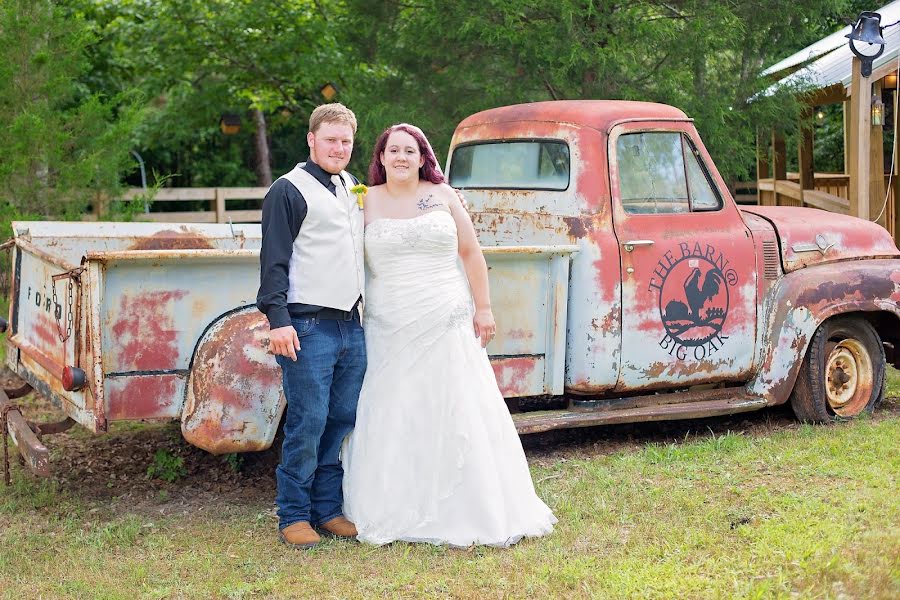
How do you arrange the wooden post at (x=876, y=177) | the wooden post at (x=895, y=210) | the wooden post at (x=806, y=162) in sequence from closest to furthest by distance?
the wooden post at (x=876, y=177), the wooden post at (x=895, y=210), the wooden post at (x=806, y=162)

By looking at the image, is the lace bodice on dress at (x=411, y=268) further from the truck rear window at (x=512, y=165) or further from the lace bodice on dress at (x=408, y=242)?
the truck rear window at (x=512, y=165)

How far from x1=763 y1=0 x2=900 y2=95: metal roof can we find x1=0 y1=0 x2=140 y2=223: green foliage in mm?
6535

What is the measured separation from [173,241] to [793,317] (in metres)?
3.65

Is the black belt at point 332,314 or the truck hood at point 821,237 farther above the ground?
the truck hood at point 821,237

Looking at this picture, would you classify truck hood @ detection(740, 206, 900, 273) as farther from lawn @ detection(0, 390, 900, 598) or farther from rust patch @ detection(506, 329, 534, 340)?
rust patch @ detection(506, 329, 534, 340)

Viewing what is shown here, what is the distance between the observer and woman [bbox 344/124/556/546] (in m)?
4.55

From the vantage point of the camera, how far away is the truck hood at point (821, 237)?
20.5 ft

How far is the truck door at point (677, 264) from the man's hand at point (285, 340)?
2.10 m

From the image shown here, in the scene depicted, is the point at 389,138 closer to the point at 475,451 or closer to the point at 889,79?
the point at 475,451

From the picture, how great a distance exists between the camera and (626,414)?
5824 millimetres

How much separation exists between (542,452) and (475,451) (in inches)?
66.9

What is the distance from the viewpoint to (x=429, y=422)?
4.61 m

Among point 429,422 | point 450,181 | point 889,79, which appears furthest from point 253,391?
point 889,79

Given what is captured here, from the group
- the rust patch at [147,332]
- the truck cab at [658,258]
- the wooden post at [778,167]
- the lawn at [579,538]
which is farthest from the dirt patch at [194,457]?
the wooden post at [778,167]
